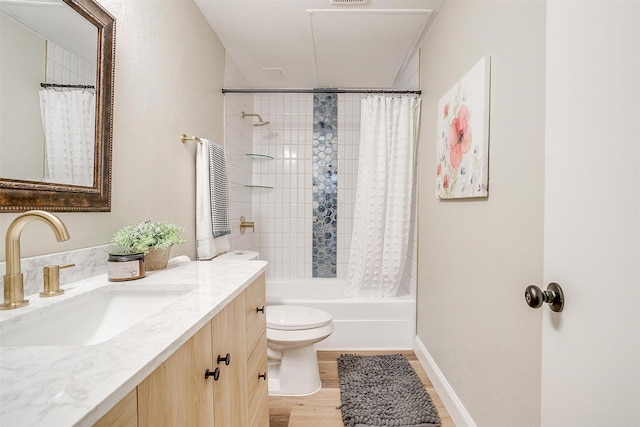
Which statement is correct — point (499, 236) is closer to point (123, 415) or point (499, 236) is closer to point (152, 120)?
point (123, 415)

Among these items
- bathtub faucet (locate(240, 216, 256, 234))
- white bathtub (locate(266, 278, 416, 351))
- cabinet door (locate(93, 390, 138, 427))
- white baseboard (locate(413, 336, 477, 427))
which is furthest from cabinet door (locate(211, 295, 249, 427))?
bathtub faucet (locate(240, 216, 256, 234))

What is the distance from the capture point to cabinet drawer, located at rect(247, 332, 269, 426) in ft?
3.71

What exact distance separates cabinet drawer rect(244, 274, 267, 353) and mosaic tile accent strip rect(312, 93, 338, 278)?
195cm

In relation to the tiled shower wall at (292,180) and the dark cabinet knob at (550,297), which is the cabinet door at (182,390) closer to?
the dark cabinet knob at (550,297)

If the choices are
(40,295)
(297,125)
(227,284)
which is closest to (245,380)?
(227,284)

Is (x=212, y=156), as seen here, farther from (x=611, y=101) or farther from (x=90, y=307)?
(x=611, y=101)

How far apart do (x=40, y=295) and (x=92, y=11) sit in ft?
3.11

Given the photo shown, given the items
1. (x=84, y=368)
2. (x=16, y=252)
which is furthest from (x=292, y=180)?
(x=84, y=368)

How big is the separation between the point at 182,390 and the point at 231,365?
315 mm

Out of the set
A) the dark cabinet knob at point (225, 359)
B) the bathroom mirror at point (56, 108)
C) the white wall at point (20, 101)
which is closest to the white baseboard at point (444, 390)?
the dark cabinet knob at point (225, 359)

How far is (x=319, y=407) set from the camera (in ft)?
5.61

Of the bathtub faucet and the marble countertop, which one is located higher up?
the bathtub faucet

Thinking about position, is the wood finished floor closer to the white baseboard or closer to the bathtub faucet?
the white baseboard

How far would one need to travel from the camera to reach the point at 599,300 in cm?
57
